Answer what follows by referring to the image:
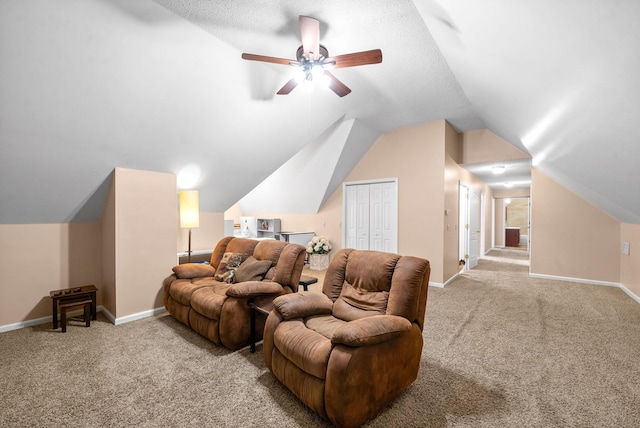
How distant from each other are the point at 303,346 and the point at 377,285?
2.42ft

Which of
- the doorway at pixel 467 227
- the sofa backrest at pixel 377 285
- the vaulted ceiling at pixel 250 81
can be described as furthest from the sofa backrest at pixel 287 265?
the doorway at pixel 467 227

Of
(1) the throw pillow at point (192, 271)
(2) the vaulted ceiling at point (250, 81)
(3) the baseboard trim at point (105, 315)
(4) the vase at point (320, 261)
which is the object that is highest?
(2) the vaulted ceiling at point (250, 81)

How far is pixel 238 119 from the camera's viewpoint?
140 inches

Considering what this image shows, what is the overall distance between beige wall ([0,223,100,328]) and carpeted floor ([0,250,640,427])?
0.31m

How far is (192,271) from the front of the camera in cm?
348

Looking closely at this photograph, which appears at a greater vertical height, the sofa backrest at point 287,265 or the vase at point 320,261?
the sofa backrest at point 287,265

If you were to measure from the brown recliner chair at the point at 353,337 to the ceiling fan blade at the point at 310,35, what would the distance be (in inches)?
68.6

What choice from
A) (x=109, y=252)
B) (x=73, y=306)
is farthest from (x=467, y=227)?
(x=73, y=306)

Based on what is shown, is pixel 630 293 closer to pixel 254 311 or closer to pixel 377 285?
pixel 377 285

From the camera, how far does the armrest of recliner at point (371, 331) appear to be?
159 cm

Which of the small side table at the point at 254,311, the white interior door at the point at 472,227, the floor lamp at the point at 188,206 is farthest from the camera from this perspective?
the white interior door at the point at 472,227

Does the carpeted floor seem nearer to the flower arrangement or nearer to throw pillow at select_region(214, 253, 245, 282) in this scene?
throw pillow at select_region(214, 253, 245, 282)

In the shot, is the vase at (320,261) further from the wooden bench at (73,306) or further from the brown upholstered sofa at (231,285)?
the wooden bench at (73,306)

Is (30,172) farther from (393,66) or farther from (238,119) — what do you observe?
(393,66)
